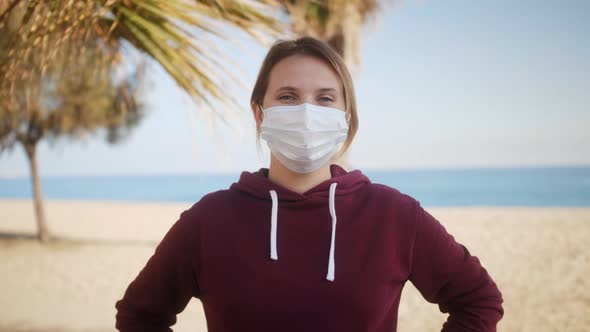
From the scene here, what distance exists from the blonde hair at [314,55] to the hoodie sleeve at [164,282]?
555 millimetres

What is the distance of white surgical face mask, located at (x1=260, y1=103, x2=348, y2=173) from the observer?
5.67 feet

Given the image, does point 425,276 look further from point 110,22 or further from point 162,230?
point 162,230

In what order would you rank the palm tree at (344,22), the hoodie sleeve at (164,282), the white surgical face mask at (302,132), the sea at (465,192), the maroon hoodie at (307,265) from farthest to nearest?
the sea at (465,192) < the palm tree at (344,22) < the white surgical face mask at (302,132) < the hoodie sleeve at (164,282) < the maroon hoodie at (307,265)

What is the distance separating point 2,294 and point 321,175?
792 centimetres

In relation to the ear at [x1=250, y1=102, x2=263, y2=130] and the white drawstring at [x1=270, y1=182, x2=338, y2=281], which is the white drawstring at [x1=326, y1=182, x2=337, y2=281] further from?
the ear at [x1=250, y1=102, x2=263, y2=130]

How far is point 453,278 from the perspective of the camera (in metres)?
1.59

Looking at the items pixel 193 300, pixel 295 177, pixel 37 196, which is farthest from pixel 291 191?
pixel 37 196

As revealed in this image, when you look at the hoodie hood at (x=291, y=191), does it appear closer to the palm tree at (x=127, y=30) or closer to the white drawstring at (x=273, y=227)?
the white drawstring at (x=273, y=227)

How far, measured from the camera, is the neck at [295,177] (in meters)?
1.74

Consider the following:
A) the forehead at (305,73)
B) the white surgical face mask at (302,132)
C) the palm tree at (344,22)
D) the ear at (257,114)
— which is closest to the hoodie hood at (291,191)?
the white surgical face mask at (302,132)

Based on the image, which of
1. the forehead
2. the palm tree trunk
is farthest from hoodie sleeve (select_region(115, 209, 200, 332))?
the palm tree trunk

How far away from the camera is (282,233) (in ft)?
5.18

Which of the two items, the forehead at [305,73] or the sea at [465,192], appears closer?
the forehead at [305,73]

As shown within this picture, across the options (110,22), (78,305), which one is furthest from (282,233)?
(78,305)
